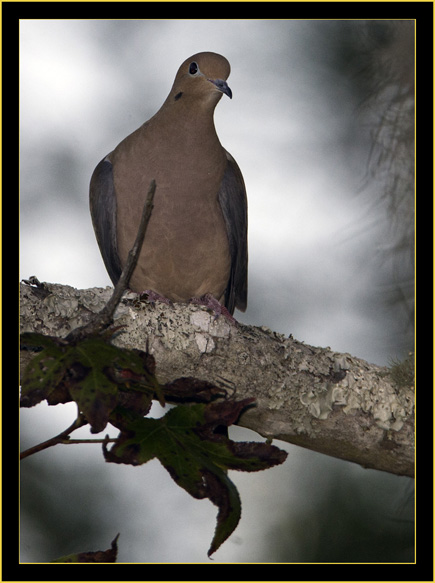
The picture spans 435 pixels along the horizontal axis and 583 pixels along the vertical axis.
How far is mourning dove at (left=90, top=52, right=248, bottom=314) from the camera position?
399 cm

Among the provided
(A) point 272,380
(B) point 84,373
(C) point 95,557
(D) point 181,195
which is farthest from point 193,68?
(C) point 95,557

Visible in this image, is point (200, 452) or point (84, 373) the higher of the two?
point (84, 373)

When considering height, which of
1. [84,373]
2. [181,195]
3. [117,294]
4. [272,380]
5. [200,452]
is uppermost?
[181,195]

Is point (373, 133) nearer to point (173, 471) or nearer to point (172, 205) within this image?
point (172, 205)

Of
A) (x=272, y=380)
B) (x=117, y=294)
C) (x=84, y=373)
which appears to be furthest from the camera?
(x=272, y=380)

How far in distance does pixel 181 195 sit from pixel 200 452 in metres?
2.34

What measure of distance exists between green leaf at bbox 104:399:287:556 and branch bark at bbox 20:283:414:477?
0.93 meters

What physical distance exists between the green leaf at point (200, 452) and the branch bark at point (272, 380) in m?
0.93

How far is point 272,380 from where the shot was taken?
2.84 metres

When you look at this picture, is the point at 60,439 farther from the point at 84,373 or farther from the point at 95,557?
the point at 95,557

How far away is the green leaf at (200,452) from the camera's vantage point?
5.86 feet

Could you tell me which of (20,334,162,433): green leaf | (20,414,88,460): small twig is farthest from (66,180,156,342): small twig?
(20,414,88,460): small twig

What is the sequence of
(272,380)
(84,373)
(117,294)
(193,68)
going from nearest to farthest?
(84,373) → (117,294) → (272,380) → (193,68)

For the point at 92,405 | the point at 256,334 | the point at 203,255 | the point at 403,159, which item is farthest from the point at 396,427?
the point at 203,255
